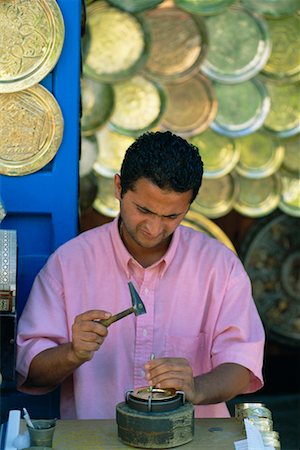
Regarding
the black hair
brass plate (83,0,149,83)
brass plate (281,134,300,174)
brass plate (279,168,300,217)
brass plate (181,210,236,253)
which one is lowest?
brass plate (181,210,236,253)

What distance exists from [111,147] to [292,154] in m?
0.98

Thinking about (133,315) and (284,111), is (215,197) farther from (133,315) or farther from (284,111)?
(133,315)

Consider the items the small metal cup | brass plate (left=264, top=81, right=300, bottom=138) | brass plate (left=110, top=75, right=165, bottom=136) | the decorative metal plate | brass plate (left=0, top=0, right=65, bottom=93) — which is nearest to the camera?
the small metal cup

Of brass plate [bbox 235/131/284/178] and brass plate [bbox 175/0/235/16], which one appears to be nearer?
brass plate [bbox 175/0/235/16]

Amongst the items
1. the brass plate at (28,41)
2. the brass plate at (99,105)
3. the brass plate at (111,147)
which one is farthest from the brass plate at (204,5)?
the brass plate at (28,41)

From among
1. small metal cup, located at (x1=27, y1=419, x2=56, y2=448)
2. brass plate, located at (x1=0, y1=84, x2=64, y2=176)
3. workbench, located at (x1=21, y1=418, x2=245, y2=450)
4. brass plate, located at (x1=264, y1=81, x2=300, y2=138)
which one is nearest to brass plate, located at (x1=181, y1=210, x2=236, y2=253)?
brass plate, located at (x1=264, y1=81, x2=300, y2=138)

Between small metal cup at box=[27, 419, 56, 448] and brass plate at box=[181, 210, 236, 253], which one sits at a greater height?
small metal cup at box=[27, 419, 56, 448]

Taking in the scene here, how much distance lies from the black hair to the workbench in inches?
24.3

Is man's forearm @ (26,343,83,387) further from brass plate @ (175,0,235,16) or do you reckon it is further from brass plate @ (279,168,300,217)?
brass plate @ (279,168,300,217)

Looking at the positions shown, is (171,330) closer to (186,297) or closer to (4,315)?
(186,297)

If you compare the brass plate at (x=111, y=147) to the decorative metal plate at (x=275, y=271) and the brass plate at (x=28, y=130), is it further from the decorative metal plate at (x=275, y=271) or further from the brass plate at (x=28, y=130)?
the brass plate at (x=28, y=130)

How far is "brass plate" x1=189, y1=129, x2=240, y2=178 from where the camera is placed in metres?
4.64

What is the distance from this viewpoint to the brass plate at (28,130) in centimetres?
295

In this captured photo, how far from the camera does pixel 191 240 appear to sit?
2855 millimetres
